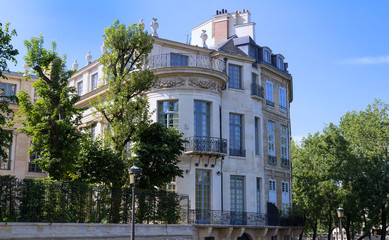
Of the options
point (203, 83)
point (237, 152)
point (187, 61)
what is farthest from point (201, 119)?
point (187, 61)

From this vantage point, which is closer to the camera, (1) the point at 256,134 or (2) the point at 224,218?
(2) the point at 224,218

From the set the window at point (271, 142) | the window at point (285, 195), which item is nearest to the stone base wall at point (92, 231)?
the window at point (271, 142)

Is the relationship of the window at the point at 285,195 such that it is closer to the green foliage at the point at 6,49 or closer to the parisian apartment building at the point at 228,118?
the parisian apartment building at the point at 228,118

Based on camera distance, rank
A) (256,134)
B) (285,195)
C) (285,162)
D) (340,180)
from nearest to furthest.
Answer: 1. (256,134)
2. (285,195)
3. (285,162)
4. (340,180)

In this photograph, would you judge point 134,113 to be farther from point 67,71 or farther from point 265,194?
point 265,194

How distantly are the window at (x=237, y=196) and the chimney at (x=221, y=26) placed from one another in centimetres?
1055

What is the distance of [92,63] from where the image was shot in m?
31.3

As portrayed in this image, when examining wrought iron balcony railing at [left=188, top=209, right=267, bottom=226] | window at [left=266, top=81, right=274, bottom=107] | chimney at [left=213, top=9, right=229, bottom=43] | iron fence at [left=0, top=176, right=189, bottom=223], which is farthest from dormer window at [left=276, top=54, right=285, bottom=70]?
iron fence at [left=0, top=176, right=189, bottom=223]

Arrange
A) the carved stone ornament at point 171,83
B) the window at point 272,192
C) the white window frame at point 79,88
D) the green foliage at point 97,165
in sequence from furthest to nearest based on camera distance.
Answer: the white window frame at point 79,88, the window at point 272,192, the carved stone ornament at point 171,83, the green foliage at point 97,165

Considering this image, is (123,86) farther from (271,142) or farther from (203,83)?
(271,142)

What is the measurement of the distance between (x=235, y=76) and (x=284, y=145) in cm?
654

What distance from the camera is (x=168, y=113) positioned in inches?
952

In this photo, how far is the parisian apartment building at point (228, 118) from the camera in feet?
78.1

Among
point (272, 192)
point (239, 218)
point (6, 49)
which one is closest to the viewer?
point (6, 49)
